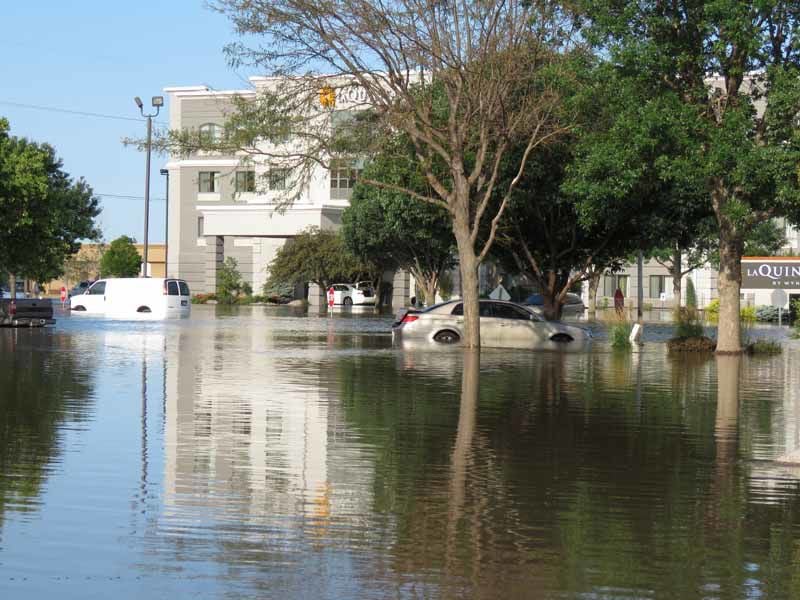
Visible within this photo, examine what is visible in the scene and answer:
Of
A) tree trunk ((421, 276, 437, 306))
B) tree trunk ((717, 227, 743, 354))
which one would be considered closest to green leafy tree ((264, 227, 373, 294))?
tree trunk ((421, 276, 437, 306))

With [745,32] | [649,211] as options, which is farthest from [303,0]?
[649,211]

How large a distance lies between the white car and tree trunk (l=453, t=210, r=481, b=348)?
52.4 m

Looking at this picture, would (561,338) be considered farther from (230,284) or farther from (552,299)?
(230,284)

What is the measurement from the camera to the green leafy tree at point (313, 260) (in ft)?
267

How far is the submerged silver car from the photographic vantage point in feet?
114

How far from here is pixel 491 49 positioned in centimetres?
3123

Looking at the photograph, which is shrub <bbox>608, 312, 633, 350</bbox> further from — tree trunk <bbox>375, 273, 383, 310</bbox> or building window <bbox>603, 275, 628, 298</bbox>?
building window <bbox>603, 275, 628, 298</bbox>

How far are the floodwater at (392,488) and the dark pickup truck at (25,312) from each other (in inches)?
926

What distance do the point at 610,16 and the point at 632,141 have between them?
2826 mm

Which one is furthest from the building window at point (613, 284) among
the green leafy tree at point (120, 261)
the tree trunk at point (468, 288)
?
the tree trunk at point (468, 288)

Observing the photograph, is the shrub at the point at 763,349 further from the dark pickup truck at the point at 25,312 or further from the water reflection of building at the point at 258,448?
the dark pickup truck at the point at 25,312

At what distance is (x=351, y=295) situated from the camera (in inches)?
3393

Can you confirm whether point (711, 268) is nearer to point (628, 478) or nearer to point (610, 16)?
point (610, 16)

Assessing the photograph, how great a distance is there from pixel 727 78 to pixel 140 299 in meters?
32.8
